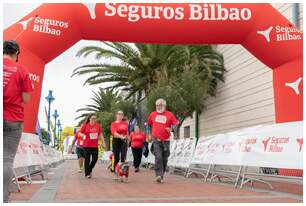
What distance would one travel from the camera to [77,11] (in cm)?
1142

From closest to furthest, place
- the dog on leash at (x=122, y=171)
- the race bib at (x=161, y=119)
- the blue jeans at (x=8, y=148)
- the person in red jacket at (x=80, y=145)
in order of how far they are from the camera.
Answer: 1. the blue jeans at (x=8, y=148)
2. the dog on leash at (x=122, y=171)
3. the race bib at (x=161, y=119)
4. the person in red jacket at (x=80, y=145)

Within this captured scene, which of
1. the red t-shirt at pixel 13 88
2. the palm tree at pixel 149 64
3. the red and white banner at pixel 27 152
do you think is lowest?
the red and white banner at pixel 27 152

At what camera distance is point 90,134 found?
11977mm

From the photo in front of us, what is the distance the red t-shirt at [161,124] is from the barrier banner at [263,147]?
125 centimetres

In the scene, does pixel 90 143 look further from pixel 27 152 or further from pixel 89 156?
pixel 27 152

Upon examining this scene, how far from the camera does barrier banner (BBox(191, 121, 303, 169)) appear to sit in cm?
744

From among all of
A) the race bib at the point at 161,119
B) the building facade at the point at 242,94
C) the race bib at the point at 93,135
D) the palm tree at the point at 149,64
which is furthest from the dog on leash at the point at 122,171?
the palm tree at the point at 149,64

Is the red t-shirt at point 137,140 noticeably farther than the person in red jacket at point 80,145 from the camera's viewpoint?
Yes

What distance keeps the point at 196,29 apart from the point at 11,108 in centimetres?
744

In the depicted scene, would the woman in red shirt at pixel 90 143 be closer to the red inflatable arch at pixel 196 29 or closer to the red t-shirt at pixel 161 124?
the red inflatable arch at pixel 196 29

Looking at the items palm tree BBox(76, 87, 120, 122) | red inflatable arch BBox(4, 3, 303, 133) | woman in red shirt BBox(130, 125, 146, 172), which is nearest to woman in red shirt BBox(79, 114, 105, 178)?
red inflatable arch BBox(4, 3, 303, 133)

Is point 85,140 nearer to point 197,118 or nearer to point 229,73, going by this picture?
point 229,73

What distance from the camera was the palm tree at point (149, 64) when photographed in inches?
934

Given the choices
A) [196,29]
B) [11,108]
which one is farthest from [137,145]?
[11,108]
